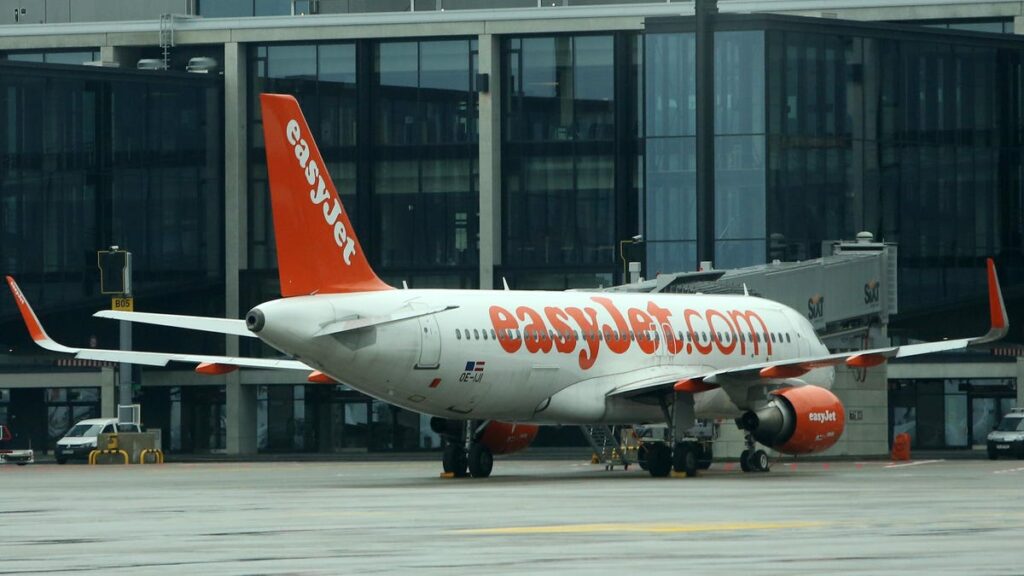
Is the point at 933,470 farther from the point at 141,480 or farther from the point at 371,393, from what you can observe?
the point at 141,480

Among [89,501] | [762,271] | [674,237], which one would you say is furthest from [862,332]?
[89,501]

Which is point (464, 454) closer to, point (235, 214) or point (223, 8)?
point (235, 214)

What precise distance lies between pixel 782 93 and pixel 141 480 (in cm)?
3304

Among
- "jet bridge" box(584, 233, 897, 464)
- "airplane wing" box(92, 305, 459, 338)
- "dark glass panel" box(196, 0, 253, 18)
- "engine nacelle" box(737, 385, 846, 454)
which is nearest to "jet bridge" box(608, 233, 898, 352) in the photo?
"jet bridge" box(584, 233, 897, 464)

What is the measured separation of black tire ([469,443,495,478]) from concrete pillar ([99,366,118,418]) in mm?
40019

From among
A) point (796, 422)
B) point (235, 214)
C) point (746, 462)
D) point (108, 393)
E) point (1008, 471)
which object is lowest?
point (108, 393)

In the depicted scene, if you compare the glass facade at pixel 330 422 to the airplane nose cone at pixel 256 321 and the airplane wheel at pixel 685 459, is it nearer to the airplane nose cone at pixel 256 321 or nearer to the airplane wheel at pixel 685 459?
the airplane wheel at pixel 685 459

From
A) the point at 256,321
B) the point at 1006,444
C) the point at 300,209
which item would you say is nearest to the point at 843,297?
the point at 1006,444

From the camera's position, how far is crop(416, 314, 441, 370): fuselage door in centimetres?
3450

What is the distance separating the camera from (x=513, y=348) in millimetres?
36344

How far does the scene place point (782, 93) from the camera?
65.6 m

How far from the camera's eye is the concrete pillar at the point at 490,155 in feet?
242

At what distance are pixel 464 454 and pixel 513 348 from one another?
289cm

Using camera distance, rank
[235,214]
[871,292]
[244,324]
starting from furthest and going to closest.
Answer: [235,214] → [871,292] → [244,324]
